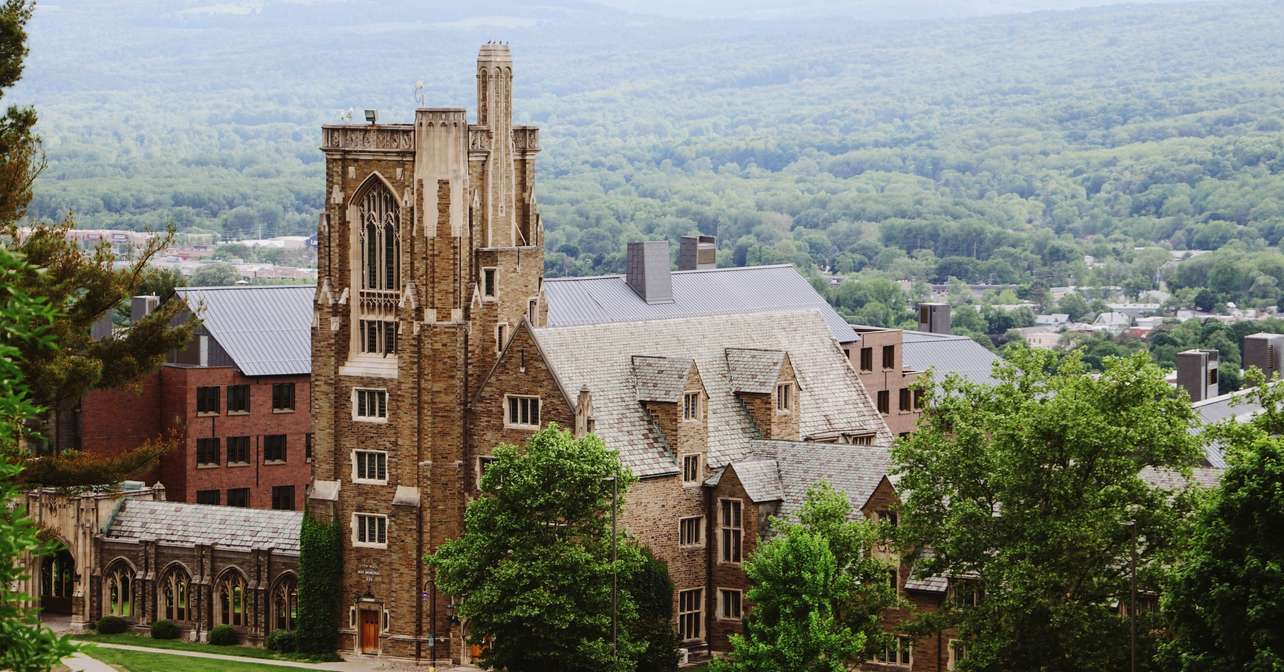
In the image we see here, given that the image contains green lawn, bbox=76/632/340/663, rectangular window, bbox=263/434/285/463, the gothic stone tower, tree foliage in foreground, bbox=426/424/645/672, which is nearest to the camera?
tree foliage in foreground, bbox=426/424/645/672

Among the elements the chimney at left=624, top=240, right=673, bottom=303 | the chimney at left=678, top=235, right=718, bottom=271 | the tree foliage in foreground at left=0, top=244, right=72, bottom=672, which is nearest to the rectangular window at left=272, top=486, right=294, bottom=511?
the chimney at left=624, top=240, right=673, bottom=303

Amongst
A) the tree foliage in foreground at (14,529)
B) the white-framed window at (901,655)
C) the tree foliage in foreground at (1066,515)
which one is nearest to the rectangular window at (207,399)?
the white-framed window at (901,655)

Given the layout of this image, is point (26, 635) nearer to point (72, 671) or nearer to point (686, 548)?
point (72, 671)

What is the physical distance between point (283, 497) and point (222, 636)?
98.0 ft

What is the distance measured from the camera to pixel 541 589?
8338cm

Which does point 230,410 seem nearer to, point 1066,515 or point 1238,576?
point 1066,515

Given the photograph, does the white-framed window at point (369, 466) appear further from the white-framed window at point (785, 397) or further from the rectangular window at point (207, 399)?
the rectangular window at point (207, 399)

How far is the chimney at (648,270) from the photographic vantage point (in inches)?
5428

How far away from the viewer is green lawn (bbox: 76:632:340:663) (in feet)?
311

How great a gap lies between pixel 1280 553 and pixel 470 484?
123 feet

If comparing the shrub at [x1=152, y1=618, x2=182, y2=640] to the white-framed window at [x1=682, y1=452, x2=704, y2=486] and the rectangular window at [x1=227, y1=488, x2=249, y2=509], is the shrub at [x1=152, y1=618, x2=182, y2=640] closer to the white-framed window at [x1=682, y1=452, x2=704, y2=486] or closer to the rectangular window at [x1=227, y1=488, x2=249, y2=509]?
the white-framed window at [x1=682, y1=452, x2=704, y2=486]

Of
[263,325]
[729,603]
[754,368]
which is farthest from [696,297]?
[729,603]

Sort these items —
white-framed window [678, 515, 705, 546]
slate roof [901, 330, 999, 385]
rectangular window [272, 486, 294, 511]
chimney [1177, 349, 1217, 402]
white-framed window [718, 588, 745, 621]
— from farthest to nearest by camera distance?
slate roof [901, 330, 999, 385] < chimney [1177, 349, 1217, 402] < rectangular window [272, 486, 294, 511] < white-framed window [718, 588, 745, 621] < white-framed window [678, 515, 705, 546]

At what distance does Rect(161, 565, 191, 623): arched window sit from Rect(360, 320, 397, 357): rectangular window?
13540mm
